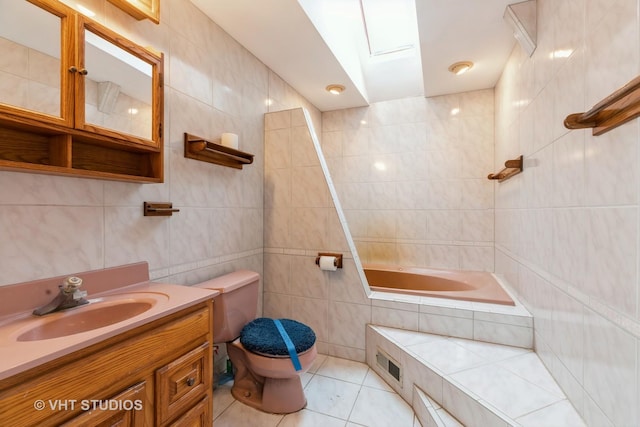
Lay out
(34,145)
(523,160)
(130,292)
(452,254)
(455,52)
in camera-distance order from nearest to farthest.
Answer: (34,145)
(130,292)
(523,160)
(455,52)
(452,254)

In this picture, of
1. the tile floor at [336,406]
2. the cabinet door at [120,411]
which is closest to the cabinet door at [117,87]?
the cabinet door at [120,411]

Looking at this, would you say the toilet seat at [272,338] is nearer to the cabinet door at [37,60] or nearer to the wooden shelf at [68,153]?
the wooden shelf at [68,153]

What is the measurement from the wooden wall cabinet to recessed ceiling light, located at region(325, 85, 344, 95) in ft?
6.13

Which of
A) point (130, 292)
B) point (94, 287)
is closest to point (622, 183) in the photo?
point (130, 292)

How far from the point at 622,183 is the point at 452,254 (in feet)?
7.38

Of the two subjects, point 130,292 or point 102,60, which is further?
point 130,292

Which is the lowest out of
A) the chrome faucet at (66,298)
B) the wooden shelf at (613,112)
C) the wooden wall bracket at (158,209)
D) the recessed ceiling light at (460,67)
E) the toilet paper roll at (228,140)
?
the chrome faucet at (66,298)

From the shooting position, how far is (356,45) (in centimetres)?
295

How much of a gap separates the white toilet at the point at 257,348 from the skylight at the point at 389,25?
2550mm

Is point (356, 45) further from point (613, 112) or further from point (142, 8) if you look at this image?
point (613, 112)

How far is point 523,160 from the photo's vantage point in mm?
1961

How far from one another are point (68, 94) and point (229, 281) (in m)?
1.20

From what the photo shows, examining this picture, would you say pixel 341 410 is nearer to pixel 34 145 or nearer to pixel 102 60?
pixel 34 145

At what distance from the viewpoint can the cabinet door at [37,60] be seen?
3.18 feet
